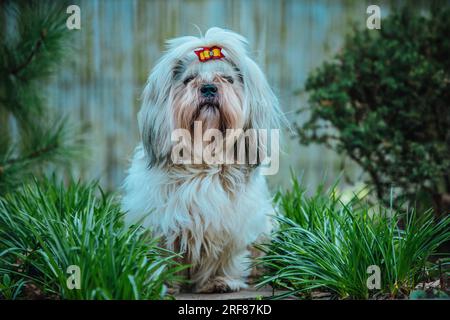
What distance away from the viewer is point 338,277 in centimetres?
353

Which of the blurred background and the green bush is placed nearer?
the green bush

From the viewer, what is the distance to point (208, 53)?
3.91m

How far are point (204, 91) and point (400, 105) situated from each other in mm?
2213

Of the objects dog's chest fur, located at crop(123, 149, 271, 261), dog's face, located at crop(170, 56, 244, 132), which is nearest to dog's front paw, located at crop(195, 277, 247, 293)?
dog's chest fur, located at crop(123, 149, 271, 261)

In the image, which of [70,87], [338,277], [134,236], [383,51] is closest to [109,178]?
[70,87]

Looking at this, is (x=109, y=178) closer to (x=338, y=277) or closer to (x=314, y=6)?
(x=314, y=6)

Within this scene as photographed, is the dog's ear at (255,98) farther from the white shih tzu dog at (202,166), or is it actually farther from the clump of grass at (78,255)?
the clump of grass at (78,255)

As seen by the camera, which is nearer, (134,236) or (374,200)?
(134,236)

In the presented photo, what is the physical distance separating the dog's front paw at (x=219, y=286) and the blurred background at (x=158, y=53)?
9.72 feet

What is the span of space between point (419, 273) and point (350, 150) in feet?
7.03

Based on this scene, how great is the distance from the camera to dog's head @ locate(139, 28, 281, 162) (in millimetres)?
3895

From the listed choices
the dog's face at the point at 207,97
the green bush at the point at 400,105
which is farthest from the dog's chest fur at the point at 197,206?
the green bush at the point at 400,105

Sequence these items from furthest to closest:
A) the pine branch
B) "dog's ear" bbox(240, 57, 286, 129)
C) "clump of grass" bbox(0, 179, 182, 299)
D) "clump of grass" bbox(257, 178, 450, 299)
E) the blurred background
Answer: the blurred background
the pine branch
"dog's ear" bbox(240, 57, 286, 129)
"clump of grass" bbox(257, 178, 450, 299)
"clump of grass" bbox(0, 179, 182, 299)

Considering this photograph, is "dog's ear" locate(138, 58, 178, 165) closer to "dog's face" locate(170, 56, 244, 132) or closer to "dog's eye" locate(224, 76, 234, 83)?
"dog's face" locate(170, 56, 244, 132)
